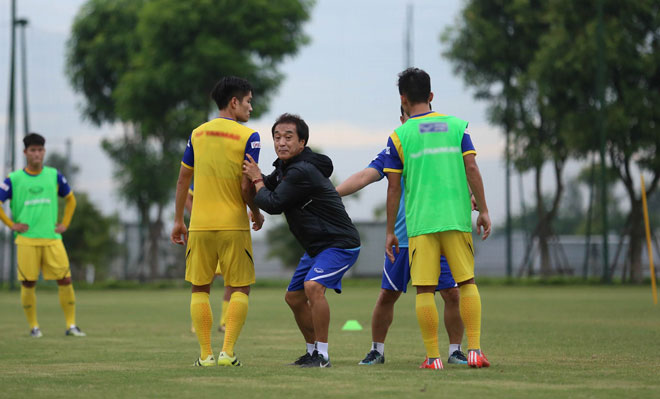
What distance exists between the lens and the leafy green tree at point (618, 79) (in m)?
29.6

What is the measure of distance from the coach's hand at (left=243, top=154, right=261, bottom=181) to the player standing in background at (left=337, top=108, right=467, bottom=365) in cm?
67

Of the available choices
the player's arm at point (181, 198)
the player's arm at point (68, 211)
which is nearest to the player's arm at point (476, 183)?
the player's arm at point (181, 198)

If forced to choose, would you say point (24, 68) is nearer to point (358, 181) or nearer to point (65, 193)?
point (65, 193)

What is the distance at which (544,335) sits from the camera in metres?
10.2

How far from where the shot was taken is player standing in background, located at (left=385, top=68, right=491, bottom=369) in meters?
6.56

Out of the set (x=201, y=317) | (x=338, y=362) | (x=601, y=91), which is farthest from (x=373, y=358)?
(x=601, y=91)

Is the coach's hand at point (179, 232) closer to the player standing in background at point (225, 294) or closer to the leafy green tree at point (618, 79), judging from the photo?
the player standing in background at point (225, 294)

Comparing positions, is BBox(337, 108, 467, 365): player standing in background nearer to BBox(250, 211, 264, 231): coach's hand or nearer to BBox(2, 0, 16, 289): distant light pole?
BBox(250, 211, 264, 231): coach's hand

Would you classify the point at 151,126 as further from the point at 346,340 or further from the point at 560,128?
the point at 346,340

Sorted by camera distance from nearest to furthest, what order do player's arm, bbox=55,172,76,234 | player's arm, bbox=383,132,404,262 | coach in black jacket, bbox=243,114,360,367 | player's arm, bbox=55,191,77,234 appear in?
player's arm, bbox=383,132,404,262 < coach in black jacket, bbox=243,114,360,367 < player's arm, bbox=55,191,77,234 < player's arm, bbox=55,172,76,234

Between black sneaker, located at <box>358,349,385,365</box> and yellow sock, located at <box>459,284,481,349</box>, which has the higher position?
yellow sock, located at <box>459,284,481,349</box>

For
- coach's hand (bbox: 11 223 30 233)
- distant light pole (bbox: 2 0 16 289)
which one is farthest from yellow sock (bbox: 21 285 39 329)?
distant light pole (bbox: 2 0 16 289)

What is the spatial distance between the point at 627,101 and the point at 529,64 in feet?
15.0

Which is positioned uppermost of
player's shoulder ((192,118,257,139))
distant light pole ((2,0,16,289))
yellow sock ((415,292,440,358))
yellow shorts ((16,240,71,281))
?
distant light pole ((2,0,16,289))
